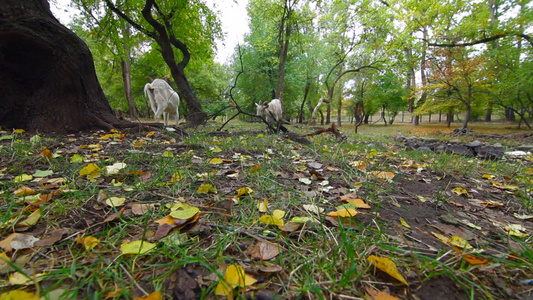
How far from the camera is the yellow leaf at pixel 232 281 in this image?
1.84 feet

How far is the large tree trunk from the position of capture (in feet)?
8.67

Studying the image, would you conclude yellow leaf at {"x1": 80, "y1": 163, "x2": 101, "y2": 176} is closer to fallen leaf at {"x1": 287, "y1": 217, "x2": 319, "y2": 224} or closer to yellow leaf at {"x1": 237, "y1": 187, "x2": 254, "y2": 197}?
yellow leaf at {"x1": 237, "y1": 187, "x2": 254, "y2": 197}

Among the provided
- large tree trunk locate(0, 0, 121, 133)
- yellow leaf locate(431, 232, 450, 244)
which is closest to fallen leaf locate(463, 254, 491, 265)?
yellow leaf locate(431, 232, 450, 244)

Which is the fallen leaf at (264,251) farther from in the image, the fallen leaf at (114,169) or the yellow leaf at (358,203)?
the fallen leaf at (114,169)

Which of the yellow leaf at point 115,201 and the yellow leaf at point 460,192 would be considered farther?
the yellow leaf at point 460,192

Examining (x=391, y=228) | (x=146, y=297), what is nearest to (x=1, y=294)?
(x=146, y=297)

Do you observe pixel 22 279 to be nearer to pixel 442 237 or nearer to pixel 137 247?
pixel 137 247

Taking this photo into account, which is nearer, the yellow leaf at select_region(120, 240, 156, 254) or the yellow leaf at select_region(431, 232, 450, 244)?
the yellow leaf at select_region(120, 240, 156, 254)

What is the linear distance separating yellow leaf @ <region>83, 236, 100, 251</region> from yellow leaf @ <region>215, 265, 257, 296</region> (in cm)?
50

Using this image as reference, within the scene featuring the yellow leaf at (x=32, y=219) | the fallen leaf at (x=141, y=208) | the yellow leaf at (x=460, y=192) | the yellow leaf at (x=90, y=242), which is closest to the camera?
the yellow leaf at (x=90, y=242)

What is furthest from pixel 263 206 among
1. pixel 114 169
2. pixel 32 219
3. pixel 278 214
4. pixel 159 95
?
pixel 159 95

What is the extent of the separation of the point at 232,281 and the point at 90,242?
553 millimetres

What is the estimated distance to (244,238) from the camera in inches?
32.7

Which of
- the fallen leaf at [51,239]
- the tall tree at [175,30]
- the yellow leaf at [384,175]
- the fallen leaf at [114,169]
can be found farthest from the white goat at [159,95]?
the yellow leaf at [384,175]
